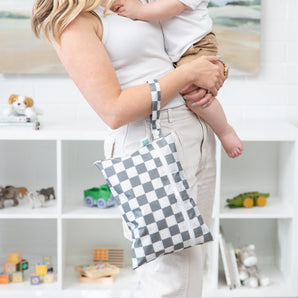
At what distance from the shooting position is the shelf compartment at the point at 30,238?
9.91ft

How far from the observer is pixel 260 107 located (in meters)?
2.93

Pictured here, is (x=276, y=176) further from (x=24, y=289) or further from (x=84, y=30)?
(x=84, y=30)

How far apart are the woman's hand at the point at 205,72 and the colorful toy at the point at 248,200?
4.43ft

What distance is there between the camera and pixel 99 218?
9.20ft

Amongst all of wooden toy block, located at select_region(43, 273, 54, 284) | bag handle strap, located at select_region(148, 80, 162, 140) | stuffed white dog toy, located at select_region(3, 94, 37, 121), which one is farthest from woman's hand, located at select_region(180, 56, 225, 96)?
wooden toy block, located at select_region(43, 273, 54, 284)

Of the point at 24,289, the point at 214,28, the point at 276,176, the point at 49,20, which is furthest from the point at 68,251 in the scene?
the point at 49,20

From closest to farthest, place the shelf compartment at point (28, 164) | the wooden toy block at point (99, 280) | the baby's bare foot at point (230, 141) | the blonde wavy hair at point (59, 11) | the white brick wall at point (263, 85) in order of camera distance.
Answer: the blonde wavy hair at point (59, 11)
the baby's bare foot at point (230, 141)
the wooden toy block at point (99, 280)
the white brick wall at point (263, 85)
the shelf compartment at point (28, 164)

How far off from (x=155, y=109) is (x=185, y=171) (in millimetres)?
188

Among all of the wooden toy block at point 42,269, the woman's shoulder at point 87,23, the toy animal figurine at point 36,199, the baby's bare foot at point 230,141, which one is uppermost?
the woman's shoulder at point 87,23

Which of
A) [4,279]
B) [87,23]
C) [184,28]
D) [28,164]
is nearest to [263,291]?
[4,279]

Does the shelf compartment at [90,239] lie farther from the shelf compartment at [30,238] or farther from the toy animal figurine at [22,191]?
the toy animal figurine at [22,191]

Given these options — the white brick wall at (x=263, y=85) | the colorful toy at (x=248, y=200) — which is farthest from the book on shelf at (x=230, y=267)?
the white brick wall at (x=263, y=85)

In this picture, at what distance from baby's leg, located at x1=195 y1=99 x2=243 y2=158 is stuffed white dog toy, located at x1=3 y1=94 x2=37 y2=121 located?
124 centimetres

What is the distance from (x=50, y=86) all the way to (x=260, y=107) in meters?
1.11
